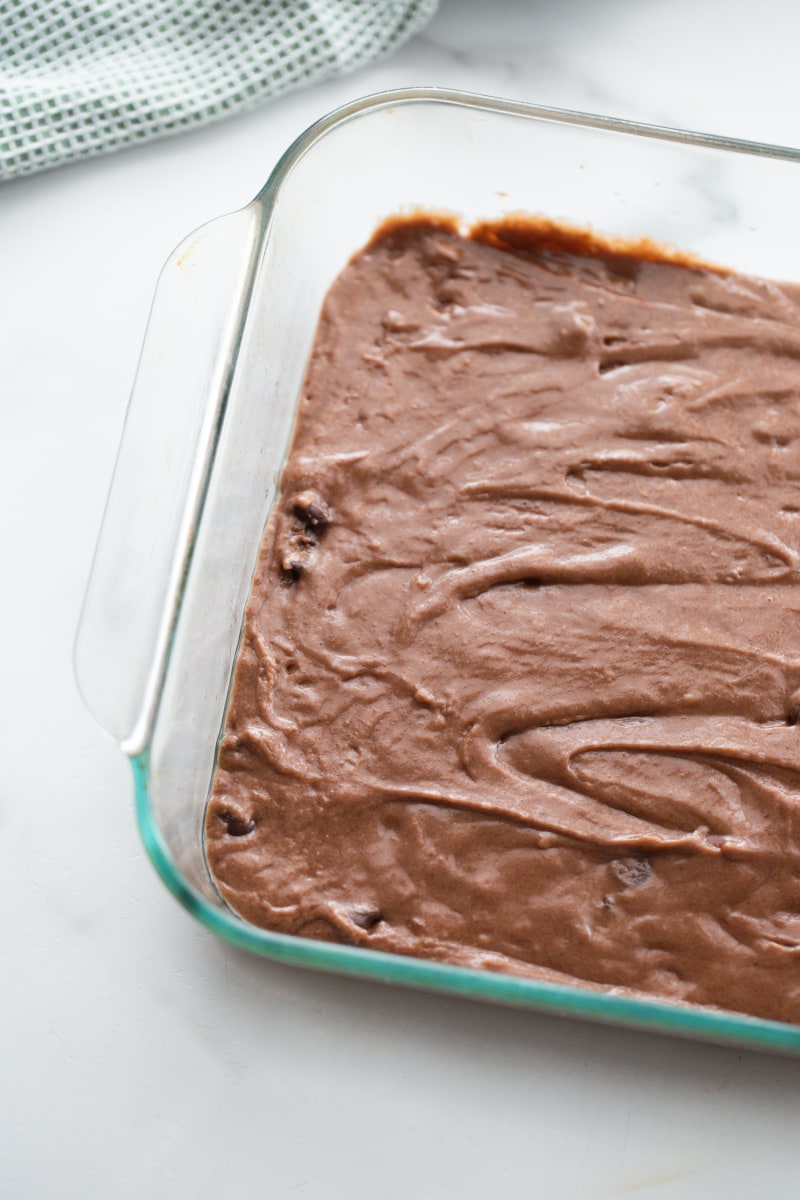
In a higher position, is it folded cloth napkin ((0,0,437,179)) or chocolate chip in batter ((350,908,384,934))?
folded cloth napkin ((0,0,437,179))

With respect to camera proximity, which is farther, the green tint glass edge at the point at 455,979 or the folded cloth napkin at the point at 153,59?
the folded cloth napkin at the point at 153,59

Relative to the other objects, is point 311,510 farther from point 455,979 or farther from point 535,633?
point 455,979

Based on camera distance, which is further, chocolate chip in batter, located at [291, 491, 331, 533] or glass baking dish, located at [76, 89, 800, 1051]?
chocolate chip in batter, located at [291, 491, 331, 533]

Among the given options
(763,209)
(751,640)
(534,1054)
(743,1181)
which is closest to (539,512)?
(751,640)

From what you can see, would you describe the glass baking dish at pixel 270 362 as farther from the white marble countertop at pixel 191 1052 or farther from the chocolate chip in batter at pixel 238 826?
the white marble countertop at pixel 191 1052

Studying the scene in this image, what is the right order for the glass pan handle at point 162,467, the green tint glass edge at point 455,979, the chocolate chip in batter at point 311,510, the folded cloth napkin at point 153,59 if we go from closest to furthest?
1. the green tint glass edge at point 455,979
2. the glass pan handle at point 162,467
3. the chocolate chip in batter at point 311,510
4. the folded cloth napkin at point 153,59

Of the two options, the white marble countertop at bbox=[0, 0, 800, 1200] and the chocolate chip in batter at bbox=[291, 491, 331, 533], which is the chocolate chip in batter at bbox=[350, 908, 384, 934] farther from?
the chocolate chip in batter at bbox=[291, 491, 331, 533]

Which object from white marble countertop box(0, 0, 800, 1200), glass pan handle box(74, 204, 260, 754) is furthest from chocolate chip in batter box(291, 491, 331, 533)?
white marble countertop box(0, 0, 800, 1200)

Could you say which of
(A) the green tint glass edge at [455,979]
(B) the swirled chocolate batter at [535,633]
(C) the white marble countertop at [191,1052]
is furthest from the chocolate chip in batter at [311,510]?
(A) the green tint glass edge at [455,979]
